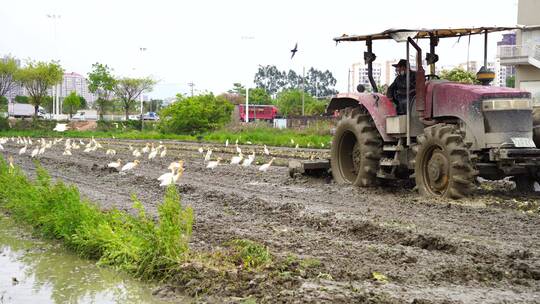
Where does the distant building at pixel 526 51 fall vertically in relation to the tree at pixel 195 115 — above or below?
above

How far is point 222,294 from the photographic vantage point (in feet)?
19.3

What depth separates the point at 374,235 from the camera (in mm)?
8156

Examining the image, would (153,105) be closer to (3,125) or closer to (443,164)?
(3,125)

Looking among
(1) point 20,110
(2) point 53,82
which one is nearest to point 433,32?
(2) point 53,82

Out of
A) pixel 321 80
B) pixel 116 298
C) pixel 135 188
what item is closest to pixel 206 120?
pixel 135 188

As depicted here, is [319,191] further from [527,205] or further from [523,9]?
[523,9]

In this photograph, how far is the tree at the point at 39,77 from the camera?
225ft

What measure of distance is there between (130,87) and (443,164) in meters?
74.0

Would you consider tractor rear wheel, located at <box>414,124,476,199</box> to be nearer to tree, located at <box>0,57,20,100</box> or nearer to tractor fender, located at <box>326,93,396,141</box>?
tractor fender, located at <box>326,93,396,141</box>

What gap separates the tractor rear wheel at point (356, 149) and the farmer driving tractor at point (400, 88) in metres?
0.63

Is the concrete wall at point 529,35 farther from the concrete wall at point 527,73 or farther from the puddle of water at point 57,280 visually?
the puddle of water at point 57,280

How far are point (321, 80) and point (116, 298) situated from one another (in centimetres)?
13991

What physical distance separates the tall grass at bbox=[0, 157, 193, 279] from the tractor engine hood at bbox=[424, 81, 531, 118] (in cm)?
466

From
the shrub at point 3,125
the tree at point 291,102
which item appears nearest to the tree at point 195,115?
the shrub at point 3,125
